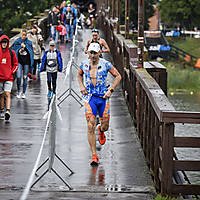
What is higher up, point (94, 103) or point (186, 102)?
point (94, 103)

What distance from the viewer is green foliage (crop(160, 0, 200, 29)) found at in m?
104

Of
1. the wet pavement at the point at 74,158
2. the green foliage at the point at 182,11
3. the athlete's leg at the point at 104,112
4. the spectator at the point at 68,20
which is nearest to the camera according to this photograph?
the wet pavement at the point at 74,158

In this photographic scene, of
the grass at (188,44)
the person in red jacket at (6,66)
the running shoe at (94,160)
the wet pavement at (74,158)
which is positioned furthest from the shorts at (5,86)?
the grass at (188,44)

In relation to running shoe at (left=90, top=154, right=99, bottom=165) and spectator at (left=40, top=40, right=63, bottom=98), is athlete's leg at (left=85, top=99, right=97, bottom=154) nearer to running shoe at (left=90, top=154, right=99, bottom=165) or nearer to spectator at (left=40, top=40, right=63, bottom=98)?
running shoe at (left=90, top=154, right=99, bottom=165)

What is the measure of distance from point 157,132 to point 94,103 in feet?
6.72

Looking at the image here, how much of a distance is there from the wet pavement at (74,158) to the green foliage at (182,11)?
86337mm

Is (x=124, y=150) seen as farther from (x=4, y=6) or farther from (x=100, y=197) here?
(x=4, y=6)

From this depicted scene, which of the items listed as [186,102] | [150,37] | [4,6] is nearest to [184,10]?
[150,37]

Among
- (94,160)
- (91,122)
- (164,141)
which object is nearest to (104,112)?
(91,122)

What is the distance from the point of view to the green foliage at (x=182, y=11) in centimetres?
10381

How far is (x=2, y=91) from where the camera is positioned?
1602cm

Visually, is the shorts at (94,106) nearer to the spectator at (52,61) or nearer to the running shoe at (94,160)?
the running shoe at (94,160)

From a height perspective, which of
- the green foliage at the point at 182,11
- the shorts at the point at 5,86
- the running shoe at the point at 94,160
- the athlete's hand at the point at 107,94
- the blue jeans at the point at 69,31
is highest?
the athlete's hand at the point at 107,94

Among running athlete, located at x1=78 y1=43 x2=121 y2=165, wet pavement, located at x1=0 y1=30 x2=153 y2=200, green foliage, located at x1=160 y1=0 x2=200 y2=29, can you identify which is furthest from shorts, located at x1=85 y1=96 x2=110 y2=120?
green foliage, located at x1=160 y1=0 x2=200 y2=29
